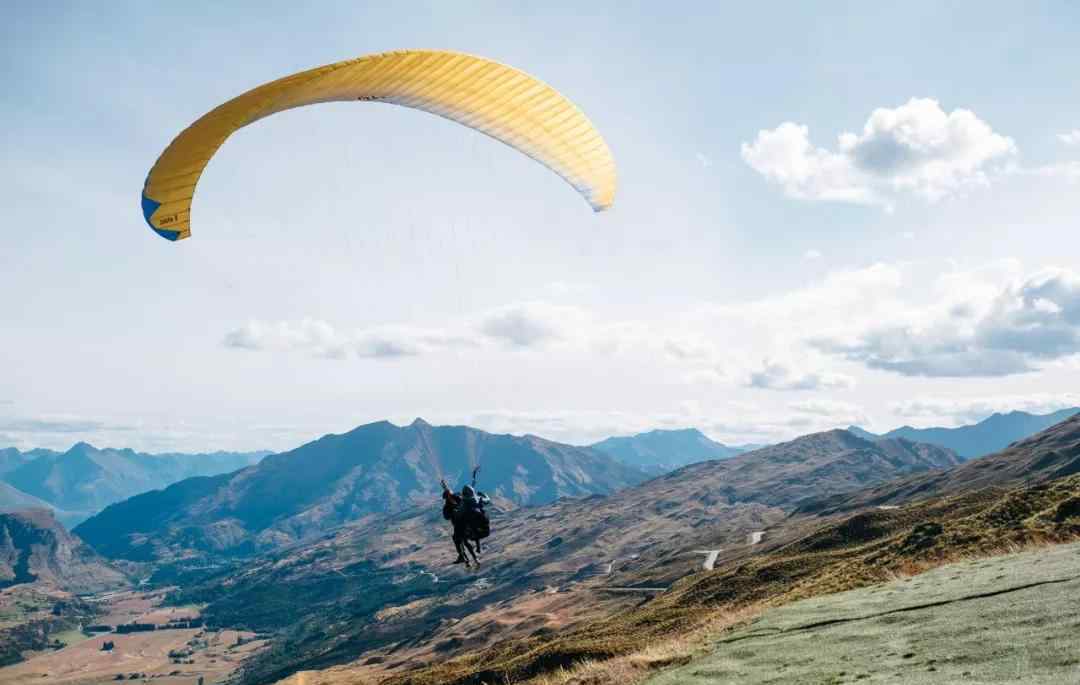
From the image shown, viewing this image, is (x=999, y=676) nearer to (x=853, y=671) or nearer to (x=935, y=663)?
(x=935, y=663)

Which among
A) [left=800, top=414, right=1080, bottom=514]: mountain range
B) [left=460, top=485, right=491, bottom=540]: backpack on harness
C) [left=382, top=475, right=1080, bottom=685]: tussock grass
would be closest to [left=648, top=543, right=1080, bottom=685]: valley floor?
[left=382, top=475, right=1080, bottom=685]: tussock grass

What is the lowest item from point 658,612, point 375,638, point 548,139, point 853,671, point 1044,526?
point 375,638

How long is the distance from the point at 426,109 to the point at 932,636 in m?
19.1

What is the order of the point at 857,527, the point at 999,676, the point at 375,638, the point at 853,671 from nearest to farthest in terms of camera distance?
the point at 999,676 → the point at 853,671 → the point at 857,527 → the point at 375,638

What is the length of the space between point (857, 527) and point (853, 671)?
64824 millimetres

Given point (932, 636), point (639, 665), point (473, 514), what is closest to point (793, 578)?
point (473, 514)

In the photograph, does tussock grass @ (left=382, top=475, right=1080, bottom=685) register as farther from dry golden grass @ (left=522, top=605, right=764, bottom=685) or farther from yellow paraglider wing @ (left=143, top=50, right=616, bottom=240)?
yellow paraglider wing @ (left=143, top=50, right=616, bottom=240)

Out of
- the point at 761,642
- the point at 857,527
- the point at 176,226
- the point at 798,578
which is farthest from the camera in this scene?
the point at 857,527

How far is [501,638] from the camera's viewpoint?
102m

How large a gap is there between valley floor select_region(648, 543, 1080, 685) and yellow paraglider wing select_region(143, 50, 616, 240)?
15.9m

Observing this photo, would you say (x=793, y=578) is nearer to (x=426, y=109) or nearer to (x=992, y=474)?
(x=426, y=109)

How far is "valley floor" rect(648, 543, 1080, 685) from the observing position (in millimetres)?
10812

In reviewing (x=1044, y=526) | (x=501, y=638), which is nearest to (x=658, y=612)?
(x=1044, y=526)

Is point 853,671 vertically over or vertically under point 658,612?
over
